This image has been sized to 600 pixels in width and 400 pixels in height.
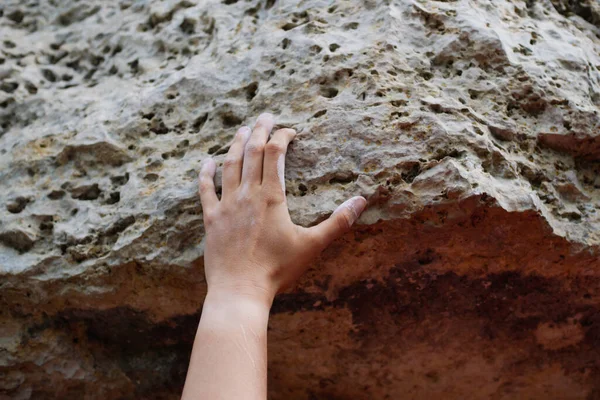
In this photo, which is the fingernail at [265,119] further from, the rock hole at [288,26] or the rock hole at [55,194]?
the rock hole at [55,194]

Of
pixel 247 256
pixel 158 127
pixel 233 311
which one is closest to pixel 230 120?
pixel 158 127

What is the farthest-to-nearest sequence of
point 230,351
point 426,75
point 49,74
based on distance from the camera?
point 49,74 < point 426,75 < point 230,351

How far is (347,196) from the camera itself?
122 centimetres

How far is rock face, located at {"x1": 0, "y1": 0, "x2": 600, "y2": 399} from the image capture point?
1.24 m

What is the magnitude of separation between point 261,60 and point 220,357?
0.75 m

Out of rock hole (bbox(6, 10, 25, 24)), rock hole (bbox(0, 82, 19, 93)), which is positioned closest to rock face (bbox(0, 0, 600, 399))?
rock hole (bbox(0, 82, 19, 93))

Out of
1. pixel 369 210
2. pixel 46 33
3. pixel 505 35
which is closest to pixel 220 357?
pixel 369 210

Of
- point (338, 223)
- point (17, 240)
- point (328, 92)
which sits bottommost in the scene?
point (17, 240)

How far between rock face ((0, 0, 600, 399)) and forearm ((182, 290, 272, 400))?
205 mm

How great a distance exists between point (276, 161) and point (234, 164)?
99 millimetres

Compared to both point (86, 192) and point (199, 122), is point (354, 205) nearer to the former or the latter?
point (199, 122)

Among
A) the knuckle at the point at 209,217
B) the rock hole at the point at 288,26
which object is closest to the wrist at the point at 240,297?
the knuckle at the point at 209,217

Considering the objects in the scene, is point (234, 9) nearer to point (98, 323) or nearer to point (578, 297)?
point (98, 323)

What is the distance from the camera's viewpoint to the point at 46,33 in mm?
1989
